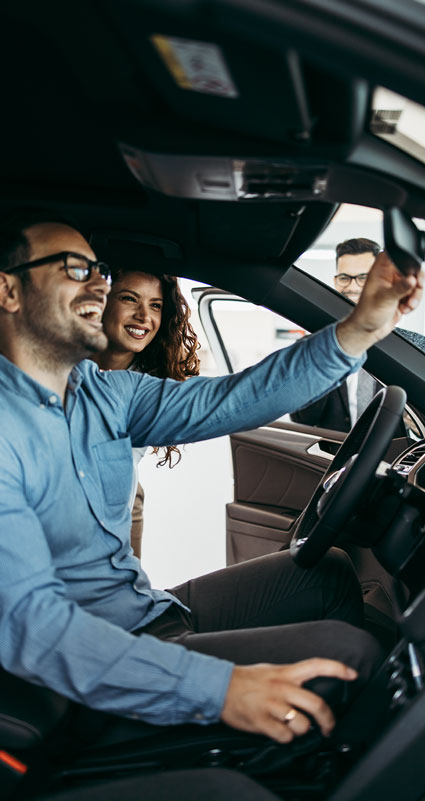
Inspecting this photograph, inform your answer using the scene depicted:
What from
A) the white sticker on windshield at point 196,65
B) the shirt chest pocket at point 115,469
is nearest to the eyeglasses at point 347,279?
the shirt chest pocket at point 115,469

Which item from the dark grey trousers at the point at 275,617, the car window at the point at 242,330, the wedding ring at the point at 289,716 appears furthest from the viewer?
the car window at the point at 242,330

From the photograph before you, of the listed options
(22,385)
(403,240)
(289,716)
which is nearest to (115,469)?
(22,385)

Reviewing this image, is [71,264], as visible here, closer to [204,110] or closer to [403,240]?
[204,110]

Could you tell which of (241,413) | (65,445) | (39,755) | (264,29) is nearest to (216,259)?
(241,413)

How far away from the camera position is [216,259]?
1.70 meters

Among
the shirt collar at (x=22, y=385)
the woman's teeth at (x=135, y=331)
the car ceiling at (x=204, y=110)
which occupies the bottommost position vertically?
the shirt collar at (x=22, y=385)

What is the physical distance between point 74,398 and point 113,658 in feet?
1.94

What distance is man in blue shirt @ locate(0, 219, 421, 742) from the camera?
38.7 inches

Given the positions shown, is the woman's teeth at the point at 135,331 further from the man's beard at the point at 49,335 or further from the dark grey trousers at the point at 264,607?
the dark grey trousers at the point at 264,607

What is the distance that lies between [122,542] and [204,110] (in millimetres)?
856

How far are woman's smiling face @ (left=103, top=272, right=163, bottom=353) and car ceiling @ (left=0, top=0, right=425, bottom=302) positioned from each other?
54 cm

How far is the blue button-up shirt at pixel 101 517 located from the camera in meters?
0.98

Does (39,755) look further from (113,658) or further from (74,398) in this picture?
(74,398)

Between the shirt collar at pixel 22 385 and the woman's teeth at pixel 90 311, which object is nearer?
the shirt collar at pixel 22 385
